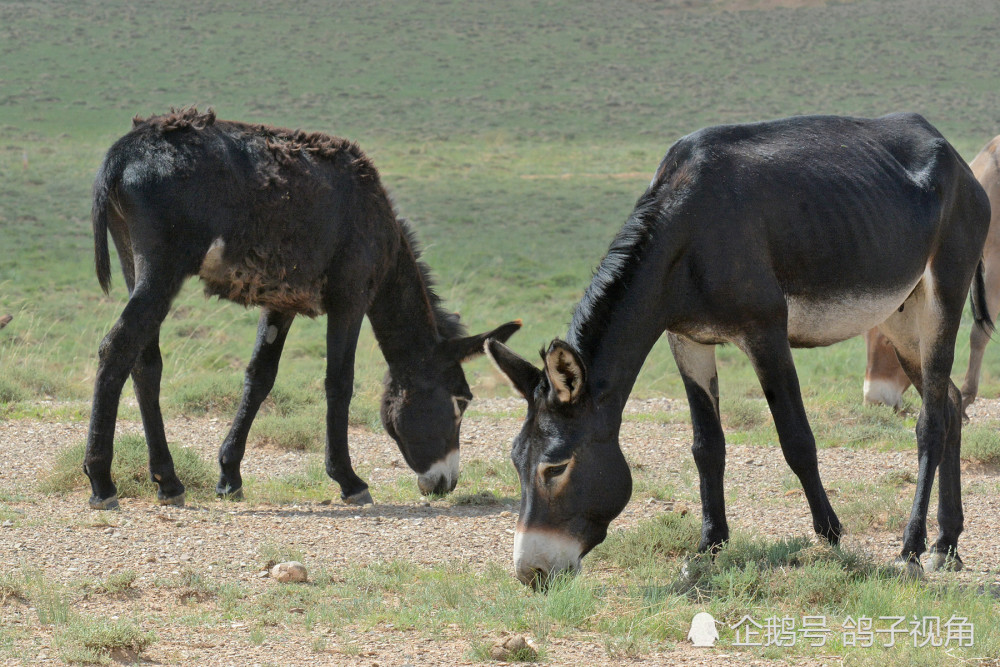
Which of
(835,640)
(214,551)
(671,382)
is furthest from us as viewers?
(671,382)

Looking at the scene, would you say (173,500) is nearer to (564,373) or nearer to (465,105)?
(564,373)

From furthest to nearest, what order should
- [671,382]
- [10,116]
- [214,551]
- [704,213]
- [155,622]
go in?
[10,116], [671,382], [214,551], [704,213], [155,622]

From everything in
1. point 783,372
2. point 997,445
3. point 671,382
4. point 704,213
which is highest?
point 704,213

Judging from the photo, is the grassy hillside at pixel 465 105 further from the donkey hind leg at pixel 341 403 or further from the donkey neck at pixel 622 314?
the donkey neck at pixel 622 314

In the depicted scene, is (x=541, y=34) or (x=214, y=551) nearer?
(x=214, y=551)

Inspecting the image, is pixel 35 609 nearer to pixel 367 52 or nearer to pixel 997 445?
pixel 997 445

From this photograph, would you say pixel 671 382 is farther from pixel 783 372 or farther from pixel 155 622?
pixel 155 622

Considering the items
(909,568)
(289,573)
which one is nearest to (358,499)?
(289,573)

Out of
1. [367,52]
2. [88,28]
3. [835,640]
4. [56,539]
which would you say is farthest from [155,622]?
[88,28]

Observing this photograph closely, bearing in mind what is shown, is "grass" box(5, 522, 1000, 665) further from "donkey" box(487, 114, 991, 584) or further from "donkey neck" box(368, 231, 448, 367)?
"donkey neck" box(368, 231, 448, 367)

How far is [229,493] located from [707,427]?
3.63 meters

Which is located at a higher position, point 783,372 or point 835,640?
point 783,372

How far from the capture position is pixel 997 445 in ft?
27.2

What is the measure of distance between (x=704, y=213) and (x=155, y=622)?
3.19 m
